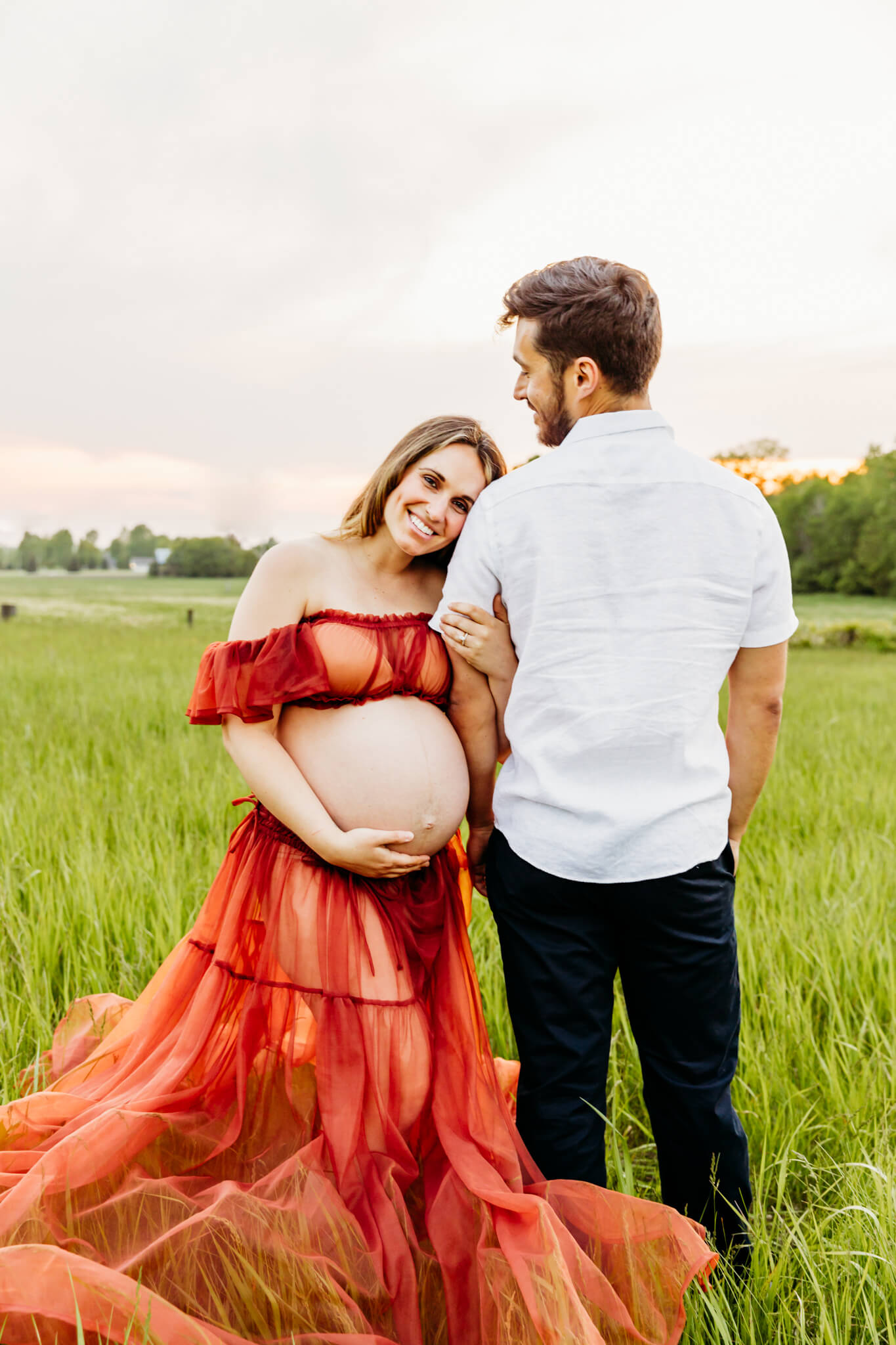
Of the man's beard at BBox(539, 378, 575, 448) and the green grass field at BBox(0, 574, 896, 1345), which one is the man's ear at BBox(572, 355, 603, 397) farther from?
the green grass field at BBox(0, 574, 896, 1345)

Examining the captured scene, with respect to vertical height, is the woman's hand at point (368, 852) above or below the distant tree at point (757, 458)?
below

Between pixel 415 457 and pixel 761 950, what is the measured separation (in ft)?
7.28

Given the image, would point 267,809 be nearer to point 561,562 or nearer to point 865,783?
point 561,562

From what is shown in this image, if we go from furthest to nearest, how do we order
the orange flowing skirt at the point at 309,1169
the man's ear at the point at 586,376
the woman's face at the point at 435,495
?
the woman's face at the point at 435,495 < the man's ear at the point at 586,376 < the orange flowing skirt at the point at 309,1169

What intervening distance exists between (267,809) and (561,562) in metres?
0.89

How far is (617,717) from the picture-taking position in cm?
162

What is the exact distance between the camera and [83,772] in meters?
5.14

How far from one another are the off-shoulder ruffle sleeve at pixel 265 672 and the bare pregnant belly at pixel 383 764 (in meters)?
0.11

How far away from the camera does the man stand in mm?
1601

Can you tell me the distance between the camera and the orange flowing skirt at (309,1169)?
154 cm

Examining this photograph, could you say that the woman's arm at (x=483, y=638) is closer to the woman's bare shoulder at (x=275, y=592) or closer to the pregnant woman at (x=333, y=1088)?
the pregnant woman at (x=333, y=1088)

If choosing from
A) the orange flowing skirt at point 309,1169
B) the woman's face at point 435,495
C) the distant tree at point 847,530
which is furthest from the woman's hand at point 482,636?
the distant tree at point 847,530

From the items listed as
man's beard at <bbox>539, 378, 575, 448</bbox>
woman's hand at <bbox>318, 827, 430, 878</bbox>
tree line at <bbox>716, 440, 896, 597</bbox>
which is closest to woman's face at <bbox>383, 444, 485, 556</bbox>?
man's beard at <bbox>539, 378, 575, 448</bbox>

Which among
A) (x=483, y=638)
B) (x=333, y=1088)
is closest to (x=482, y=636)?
(x=483, y=638)
